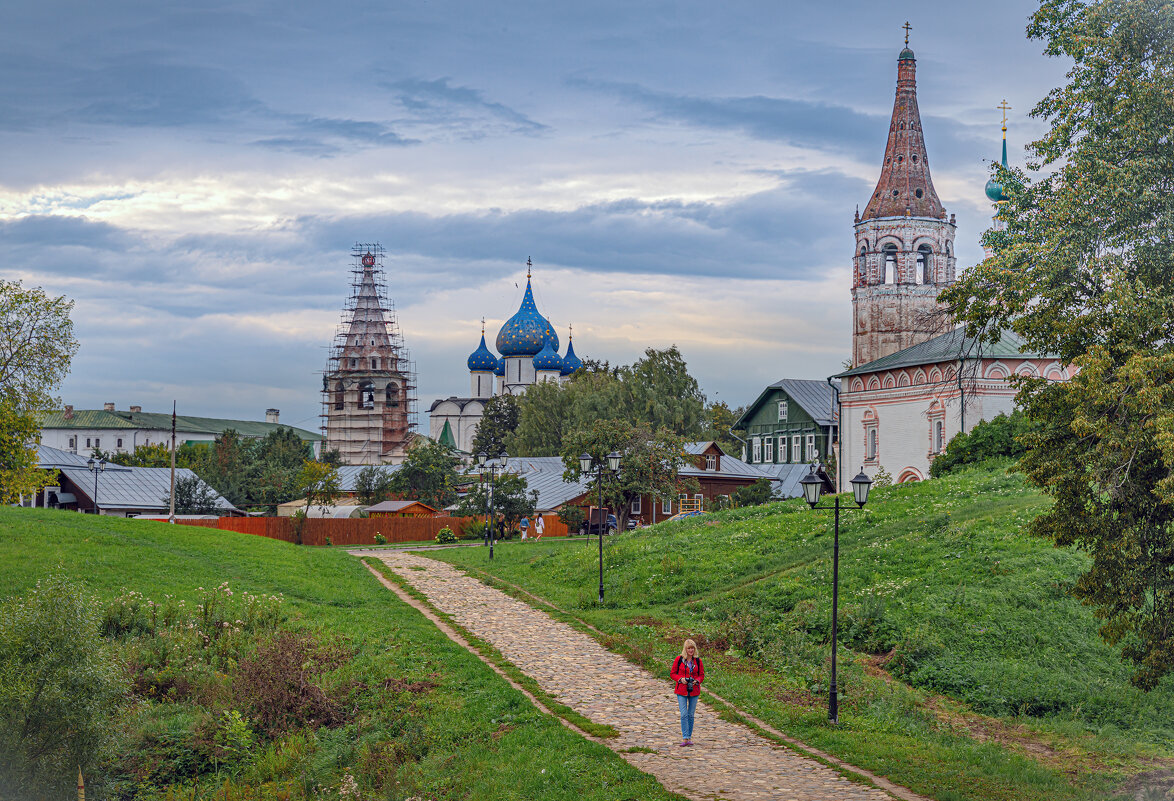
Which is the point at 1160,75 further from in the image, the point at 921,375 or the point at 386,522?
the point at 386,522

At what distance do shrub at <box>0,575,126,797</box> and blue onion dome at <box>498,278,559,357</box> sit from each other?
299 feet

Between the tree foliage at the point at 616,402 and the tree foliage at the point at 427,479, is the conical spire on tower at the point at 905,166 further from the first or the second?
the tree foliage at the point at 427,479

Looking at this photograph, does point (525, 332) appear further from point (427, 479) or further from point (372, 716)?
point (372, 716)

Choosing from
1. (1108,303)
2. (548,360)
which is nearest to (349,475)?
(548,360)

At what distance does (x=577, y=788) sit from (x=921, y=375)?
4441 centimetres

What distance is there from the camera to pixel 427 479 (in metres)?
64.7

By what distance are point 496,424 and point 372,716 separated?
7994 centimetres

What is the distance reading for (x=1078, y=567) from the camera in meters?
22.1

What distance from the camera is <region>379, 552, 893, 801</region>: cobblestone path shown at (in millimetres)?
12680

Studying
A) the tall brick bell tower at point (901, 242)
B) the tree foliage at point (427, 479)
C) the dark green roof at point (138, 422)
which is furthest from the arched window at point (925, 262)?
the dark green roof at point (138, 422)

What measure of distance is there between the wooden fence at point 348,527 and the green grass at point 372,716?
22789 millimetres

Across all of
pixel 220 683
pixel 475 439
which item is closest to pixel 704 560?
pixel 220 683

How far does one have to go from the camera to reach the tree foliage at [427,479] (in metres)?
64.3

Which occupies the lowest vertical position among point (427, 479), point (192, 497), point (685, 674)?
point (685, 674)
